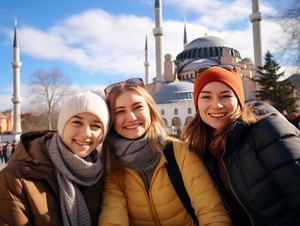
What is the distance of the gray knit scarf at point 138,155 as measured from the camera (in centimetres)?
220

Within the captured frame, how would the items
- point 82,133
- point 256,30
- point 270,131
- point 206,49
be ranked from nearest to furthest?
1. point 270,131
2. point 82,133
3. point 256,30
4. point 206,49

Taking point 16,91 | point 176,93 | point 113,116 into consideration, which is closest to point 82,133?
point 113,116

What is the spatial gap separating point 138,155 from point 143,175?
0.19m

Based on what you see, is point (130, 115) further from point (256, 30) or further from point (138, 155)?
point (256, 30)

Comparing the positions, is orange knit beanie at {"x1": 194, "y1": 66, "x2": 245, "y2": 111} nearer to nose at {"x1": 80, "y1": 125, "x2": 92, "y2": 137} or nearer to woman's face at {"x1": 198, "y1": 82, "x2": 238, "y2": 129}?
woman's face at {"x1": 198, "y1": 82, "x2": 238, "y2": 129}

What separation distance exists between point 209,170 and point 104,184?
3.01 feet

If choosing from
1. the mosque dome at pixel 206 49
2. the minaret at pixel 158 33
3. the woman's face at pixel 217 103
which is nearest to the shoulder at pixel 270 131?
the woman's face at pixel 217 103

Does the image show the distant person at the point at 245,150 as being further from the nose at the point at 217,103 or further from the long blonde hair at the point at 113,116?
the long blonde hair at the point at 113,116

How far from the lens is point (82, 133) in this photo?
213cm

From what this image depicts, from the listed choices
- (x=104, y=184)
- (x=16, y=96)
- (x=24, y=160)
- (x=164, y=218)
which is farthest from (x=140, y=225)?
(x=16, y=96)

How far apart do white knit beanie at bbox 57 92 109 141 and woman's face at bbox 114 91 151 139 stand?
135mm

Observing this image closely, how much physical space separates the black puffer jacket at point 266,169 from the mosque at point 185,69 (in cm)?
3230

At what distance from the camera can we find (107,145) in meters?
2.38

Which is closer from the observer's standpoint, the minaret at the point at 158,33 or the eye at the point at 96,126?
the eye at the point at 96,126
